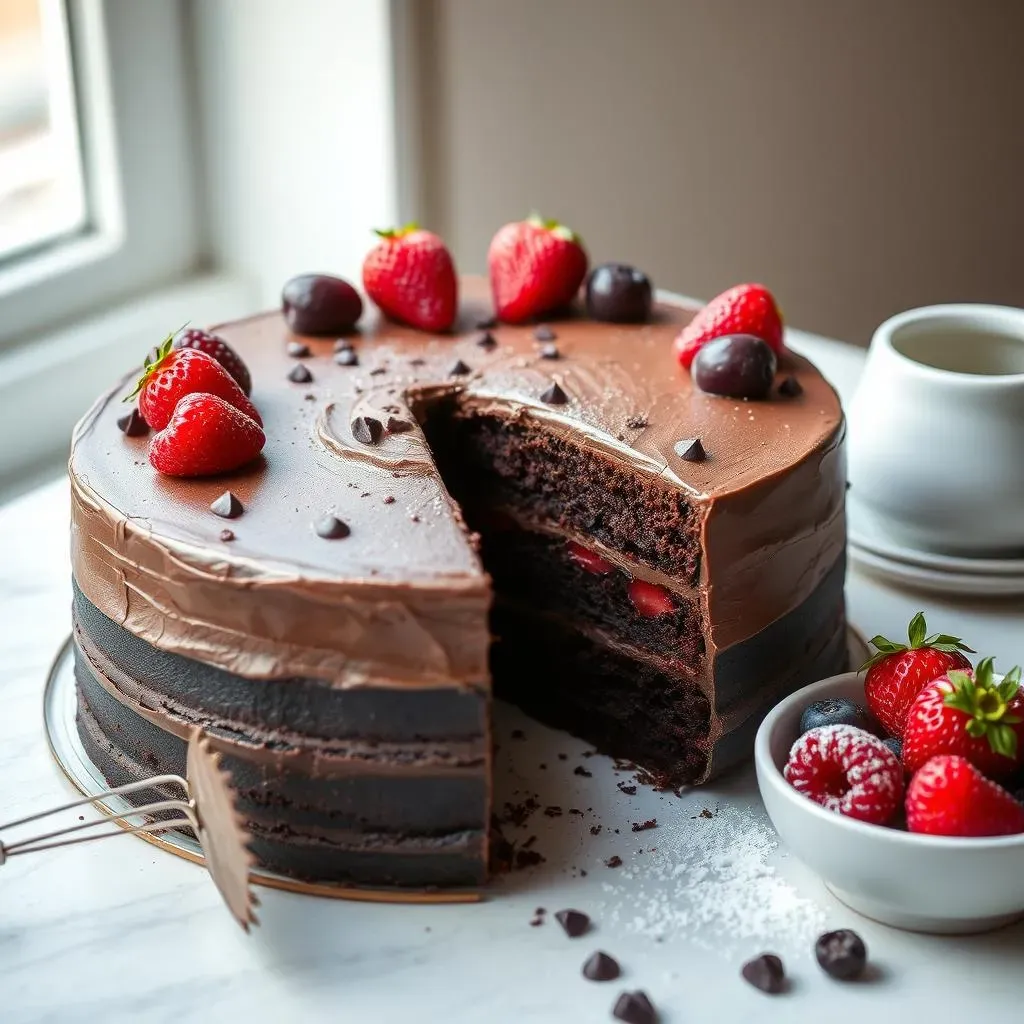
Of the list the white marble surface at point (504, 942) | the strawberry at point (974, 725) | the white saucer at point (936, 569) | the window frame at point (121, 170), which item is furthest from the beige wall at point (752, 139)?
the strawberry at point (974, 725)

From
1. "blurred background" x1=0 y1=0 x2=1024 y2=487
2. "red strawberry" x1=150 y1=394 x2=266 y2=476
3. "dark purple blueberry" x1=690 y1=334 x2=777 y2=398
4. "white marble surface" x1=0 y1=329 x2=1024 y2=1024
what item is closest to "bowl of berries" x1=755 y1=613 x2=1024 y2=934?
"white marble surface" x1=0 y1=329 x2=1024 y2=1024

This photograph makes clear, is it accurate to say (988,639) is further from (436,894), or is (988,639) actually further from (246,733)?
(246,733)

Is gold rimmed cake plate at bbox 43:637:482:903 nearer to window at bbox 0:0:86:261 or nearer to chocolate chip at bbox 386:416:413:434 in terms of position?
chocolate chip at bbox 386:416:413:434

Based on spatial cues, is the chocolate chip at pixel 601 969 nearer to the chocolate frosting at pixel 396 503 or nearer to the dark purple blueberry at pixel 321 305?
the chocolate frosting at pixel 396 503

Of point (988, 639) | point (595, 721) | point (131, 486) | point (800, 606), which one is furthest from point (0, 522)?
point (988, 639)

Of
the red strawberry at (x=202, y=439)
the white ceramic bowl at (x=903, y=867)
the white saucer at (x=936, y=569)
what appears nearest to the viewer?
the white ceramic bowl at (x=903, y=867)

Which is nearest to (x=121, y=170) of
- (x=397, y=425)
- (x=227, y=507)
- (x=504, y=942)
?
(x=397, y=425)
